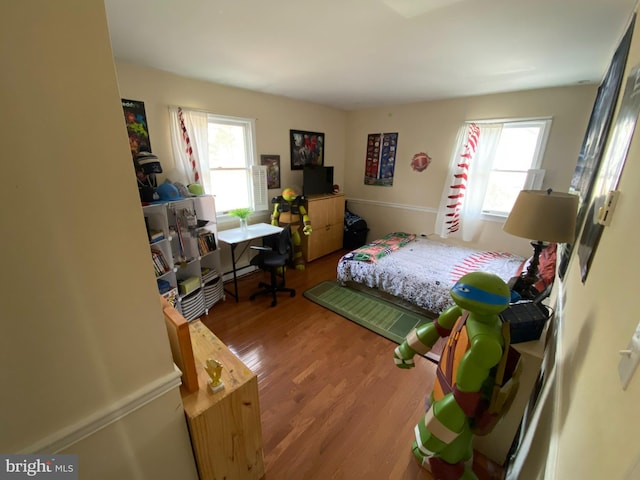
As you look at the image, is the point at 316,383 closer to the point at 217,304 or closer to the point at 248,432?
the point at 248,432

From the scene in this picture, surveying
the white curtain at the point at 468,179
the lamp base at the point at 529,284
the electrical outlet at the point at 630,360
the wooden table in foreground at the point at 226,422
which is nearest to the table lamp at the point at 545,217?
the lamp base at the point at 529,284

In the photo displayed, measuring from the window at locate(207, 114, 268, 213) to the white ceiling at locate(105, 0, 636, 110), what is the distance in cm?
55

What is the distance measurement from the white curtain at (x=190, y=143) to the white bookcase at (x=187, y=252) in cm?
39

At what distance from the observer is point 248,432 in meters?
Answer: 1.22

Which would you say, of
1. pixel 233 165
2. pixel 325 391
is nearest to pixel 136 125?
pixel 233 165

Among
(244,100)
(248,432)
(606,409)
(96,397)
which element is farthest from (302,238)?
(606,409)

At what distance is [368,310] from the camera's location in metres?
2.86

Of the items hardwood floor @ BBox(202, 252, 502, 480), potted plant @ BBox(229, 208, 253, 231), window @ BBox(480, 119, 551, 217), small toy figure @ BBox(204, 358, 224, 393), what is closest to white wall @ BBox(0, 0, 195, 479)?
small toy figure @ BBox(204, 358, 224, 393)

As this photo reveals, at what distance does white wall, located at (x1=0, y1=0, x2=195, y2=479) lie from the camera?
55 centimetres

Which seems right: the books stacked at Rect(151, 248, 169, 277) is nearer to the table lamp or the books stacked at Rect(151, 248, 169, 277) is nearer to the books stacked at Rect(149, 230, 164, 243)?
the books stacked at Rect(149, 230, 164, 243)

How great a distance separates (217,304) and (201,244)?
738mm

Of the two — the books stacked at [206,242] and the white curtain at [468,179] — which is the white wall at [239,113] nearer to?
the books stacked at [206,242]

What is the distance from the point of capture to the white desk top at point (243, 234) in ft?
9.41

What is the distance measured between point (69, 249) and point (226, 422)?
0.93 metres
